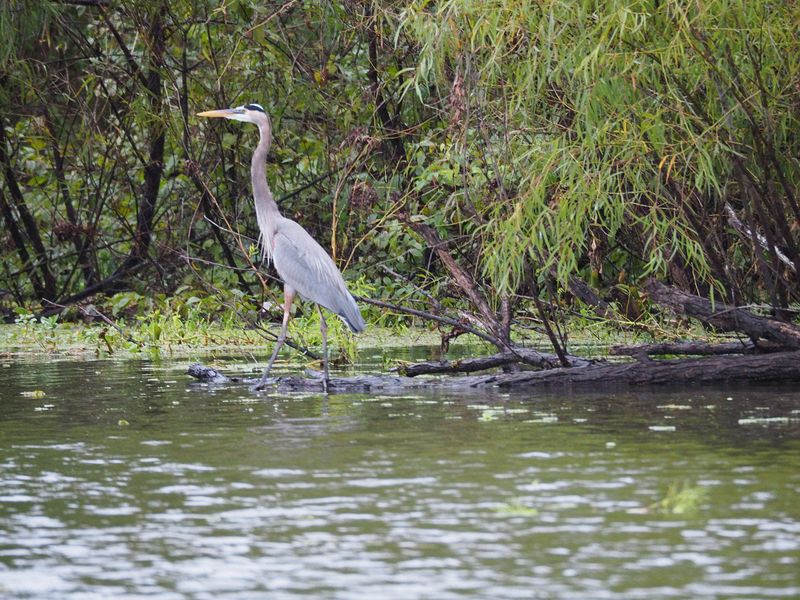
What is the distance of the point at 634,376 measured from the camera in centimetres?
838

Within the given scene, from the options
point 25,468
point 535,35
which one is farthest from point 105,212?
point 25,468

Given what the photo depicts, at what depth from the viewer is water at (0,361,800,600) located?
12.8ft

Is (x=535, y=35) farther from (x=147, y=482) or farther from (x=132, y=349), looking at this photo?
(x=132, y=349)

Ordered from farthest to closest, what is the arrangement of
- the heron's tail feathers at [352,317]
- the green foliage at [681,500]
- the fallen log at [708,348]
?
the heron's tail feathers at [352,317] < the fallen log at [708,348] < the green foliage at [681,500]

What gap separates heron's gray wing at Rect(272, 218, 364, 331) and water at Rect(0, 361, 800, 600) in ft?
4.67

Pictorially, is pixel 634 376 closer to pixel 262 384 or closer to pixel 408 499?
pixel 262 384

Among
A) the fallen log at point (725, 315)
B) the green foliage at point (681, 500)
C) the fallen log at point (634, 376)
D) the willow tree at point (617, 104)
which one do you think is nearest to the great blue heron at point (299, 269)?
the fallen log at point (634, 376)

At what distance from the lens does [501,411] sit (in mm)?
7512

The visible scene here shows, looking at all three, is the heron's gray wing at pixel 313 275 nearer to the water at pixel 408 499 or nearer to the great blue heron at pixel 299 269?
the great blue heron at pixel 299 269

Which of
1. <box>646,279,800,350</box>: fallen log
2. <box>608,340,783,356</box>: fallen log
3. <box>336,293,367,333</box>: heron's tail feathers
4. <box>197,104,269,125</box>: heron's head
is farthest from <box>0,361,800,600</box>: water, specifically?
<box>197,104,269,125</box>: heron's head

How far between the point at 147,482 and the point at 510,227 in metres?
3.22

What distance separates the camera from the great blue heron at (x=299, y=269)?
941 cm

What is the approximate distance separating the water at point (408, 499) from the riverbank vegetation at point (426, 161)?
1.33 meters

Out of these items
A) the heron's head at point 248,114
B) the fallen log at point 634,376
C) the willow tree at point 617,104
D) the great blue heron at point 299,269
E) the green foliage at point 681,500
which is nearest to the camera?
the green foliage at point 681,500
